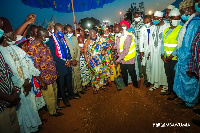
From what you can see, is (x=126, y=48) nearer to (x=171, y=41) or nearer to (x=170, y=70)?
(x=171, y=41)

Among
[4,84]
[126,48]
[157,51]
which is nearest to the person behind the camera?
[4,84]

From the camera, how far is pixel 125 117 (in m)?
2.58

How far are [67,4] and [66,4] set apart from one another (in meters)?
0.05

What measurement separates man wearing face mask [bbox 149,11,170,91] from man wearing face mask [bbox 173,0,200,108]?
90cm

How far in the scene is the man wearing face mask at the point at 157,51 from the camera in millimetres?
3967

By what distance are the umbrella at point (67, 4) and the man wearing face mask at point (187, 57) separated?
4563mm

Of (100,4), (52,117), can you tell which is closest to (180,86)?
(52,117)

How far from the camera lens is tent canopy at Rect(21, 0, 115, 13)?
602 cm

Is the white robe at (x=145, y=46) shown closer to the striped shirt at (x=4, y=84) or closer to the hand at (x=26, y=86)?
the hand at (x=26, y=86)

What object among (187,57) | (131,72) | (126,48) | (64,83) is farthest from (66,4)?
(187,57)

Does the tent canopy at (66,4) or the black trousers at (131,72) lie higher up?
the tent canopy at (66,4)

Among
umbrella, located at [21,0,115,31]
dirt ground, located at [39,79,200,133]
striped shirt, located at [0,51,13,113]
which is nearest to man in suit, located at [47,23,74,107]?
dirt ground, located at [39,79,200,133]

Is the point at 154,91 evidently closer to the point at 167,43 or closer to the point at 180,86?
the point at 180,86

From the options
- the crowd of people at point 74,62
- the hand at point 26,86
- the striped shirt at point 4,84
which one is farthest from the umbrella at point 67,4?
the striped shirt at point 4,84
